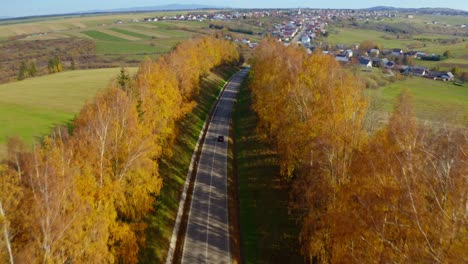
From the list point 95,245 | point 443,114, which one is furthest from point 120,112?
point 443,114

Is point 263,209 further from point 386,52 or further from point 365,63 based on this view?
point 386,52

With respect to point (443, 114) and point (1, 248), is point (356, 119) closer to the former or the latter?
point (1, 248)

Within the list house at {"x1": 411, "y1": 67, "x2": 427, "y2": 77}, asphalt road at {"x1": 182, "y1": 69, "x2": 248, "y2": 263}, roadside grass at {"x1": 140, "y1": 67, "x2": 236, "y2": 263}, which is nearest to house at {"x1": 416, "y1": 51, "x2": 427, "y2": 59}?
house at {"x1": 411, "y1": 67, "x2": 427, "y2": 77}

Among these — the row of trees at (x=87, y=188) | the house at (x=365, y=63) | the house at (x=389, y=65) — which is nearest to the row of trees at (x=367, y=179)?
the row of trees at (x=87, y=188)

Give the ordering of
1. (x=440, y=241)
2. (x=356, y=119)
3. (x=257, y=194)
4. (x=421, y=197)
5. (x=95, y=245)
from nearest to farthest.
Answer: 1. (x=440, y=241)
2. (x=421, y=197)
3. (x=95, y=245)
4. (x=356, y=119)
5. (x=257, y=194)

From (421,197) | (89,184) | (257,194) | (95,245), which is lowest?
(257,194)

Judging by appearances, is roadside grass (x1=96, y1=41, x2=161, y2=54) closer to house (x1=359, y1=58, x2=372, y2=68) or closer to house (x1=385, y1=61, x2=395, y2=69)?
house (x1=359, y1=58, x2=372, y2=68)

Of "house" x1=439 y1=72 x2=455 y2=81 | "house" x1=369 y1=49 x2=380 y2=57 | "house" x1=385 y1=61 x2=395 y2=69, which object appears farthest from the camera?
"house" x1=369 y1=49 x2=380 y2=57
